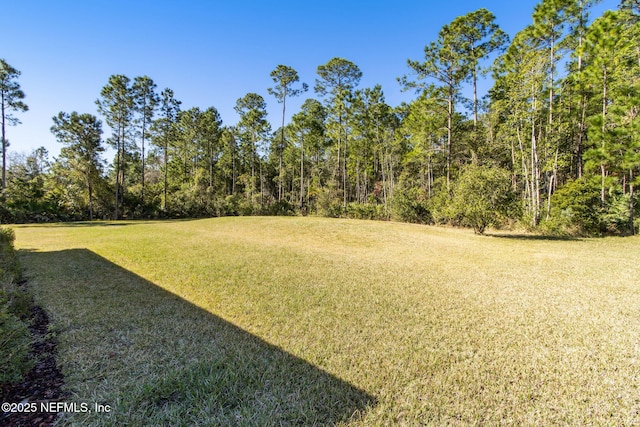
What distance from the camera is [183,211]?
1079 inches

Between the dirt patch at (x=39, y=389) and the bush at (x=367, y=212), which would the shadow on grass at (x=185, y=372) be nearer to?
the dirt patch at (x=39, y=389)

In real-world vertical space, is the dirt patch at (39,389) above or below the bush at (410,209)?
below

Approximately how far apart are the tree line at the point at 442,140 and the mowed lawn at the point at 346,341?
26.5ft

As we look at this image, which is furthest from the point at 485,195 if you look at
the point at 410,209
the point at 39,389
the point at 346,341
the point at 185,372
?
the point at 39,389

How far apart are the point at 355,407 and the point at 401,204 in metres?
18.2

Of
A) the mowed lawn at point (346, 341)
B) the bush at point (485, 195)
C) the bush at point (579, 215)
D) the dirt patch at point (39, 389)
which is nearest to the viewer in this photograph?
the dirt patch at point (39, 389)

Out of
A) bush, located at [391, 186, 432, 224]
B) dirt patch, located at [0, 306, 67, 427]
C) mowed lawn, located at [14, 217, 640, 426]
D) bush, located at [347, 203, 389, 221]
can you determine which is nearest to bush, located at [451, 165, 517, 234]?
mowed lawn, located at [14, 217, 640, 426]

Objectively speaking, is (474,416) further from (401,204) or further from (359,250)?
(401,204)

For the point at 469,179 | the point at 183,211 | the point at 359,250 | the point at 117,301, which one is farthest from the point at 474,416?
the point at 183,211

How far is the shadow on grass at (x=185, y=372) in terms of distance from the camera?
1961 mm

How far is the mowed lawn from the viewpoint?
2.07 m

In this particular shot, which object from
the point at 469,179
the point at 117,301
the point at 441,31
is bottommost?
the point at 117,301

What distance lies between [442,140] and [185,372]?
84.1 feet

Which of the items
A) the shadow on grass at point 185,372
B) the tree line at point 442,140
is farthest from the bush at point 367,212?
the shadow on grass at point 185,372
